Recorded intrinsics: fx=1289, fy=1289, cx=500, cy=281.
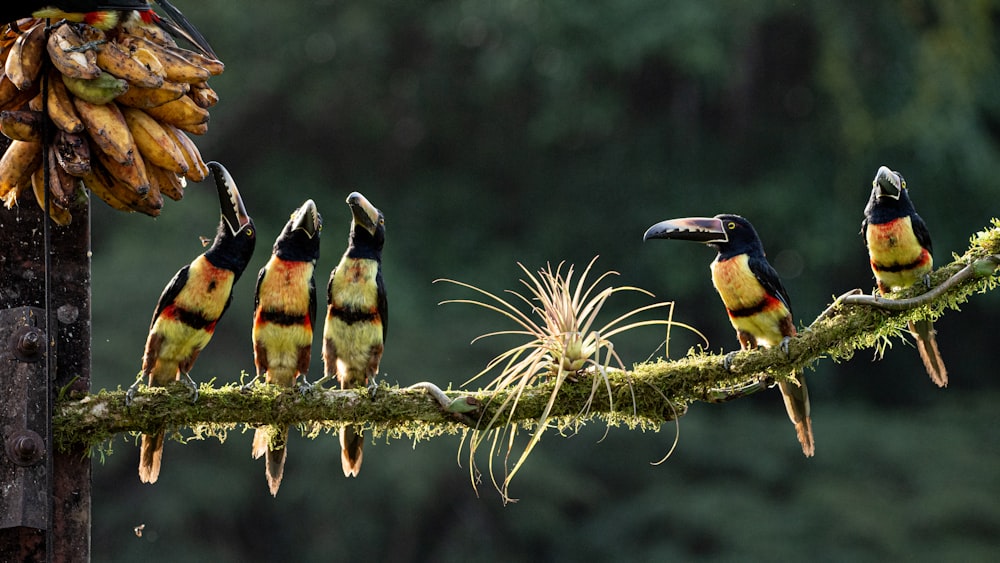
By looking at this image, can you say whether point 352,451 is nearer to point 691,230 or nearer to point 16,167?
point 691,230

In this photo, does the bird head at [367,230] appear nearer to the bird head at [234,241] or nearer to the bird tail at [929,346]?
the bird head at [234,241]

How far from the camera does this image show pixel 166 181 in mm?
2355

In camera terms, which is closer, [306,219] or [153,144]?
[153,144]

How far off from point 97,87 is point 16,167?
20 centimetres

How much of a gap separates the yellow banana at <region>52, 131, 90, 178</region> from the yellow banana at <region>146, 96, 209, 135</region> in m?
0.16

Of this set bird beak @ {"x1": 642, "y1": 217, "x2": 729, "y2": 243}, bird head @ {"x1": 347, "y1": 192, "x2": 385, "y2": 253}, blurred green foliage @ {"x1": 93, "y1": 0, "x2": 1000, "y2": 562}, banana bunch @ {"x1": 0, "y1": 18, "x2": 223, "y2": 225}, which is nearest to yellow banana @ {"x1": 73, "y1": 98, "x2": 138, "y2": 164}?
banana bunch @ {"x1": 0, "y1": 18, "x2": 223, "y2": 225}

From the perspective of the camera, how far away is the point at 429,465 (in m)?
9.29

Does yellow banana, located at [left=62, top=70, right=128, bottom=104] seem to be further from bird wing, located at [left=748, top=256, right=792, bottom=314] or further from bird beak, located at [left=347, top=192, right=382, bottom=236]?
bird wing, located at [left=748, top=256, right=792, bottom=314]

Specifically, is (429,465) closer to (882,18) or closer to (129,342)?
(129,342)

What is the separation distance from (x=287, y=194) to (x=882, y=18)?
5.11m

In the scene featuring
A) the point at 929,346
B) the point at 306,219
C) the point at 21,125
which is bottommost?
the point at 929,346

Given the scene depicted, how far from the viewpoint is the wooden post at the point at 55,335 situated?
214cm

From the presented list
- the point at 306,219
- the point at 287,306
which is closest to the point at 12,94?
the point at 306,219

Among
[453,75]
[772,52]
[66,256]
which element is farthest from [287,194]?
[66,256]
